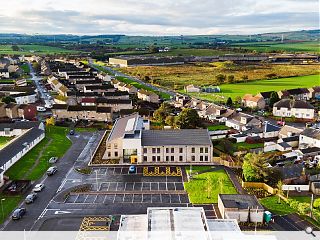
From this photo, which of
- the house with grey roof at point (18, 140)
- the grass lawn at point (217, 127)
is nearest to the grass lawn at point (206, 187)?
the grass lawn at point (217, 127)

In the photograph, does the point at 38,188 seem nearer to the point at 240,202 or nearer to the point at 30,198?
the point at 30,198

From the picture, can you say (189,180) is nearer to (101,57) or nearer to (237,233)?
(237,233)

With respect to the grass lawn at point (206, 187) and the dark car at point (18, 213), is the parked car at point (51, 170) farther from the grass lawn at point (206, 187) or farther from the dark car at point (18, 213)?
the grass lawn at point (206, 187)

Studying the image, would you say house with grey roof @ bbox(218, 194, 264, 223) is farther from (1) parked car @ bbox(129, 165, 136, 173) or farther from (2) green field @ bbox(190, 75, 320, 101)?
(2) green field @ bbox(190, 75, 320, 101)

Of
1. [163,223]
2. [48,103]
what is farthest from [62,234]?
[48,103]

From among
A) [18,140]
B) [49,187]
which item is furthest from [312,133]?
[18,140]
